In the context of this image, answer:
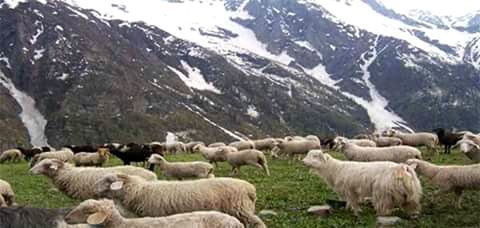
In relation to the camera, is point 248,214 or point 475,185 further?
point 475,185

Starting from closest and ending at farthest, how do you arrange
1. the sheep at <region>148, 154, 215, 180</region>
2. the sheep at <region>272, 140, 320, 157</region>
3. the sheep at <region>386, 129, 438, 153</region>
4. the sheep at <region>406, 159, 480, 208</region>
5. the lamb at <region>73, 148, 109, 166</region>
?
the sheep at <region>406, 159, 480, 208</region> < the sheep at <region>148, 154, 215, 180</region> < the lamb at <region>73, 148, 109, 166</region> < the sheep at <region>272, 140, 320, 157</region> < the sheep at <region>386, 129, 438, 153</region>

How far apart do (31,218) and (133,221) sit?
1966 mm

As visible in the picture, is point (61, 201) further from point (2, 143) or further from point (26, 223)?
point (2, 143)

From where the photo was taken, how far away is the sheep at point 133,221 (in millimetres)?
11086

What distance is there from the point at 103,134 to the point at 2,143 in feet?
103

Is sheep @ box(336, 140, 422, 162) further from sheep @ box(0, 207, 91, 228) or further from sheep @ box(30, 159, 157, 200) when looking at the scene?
sheep @ box(0, 207, 91, 228)

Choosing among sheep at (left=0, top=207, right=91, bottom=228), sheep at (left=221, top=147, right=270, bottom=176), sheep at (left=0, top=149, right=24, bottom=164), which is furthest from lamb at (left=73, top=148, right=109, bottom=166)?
sheep at (left=0, top=207, right=91, bottom=228)

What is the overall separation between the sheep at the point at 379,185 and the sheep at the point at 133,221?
267 inches

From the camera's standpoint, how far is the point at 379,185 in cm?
1708

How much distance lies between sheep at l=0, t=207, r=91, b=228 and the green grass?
682 cm

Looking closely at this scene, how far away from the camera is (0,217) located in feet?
36.5

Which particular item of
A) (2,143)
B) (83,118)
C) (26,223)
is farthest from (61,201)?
(83,118)

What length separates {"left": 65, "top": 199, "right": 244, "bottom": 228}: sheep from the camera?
1109 centimetres

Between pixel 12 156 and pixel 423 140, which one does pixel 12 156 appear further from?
pixel 423 140
